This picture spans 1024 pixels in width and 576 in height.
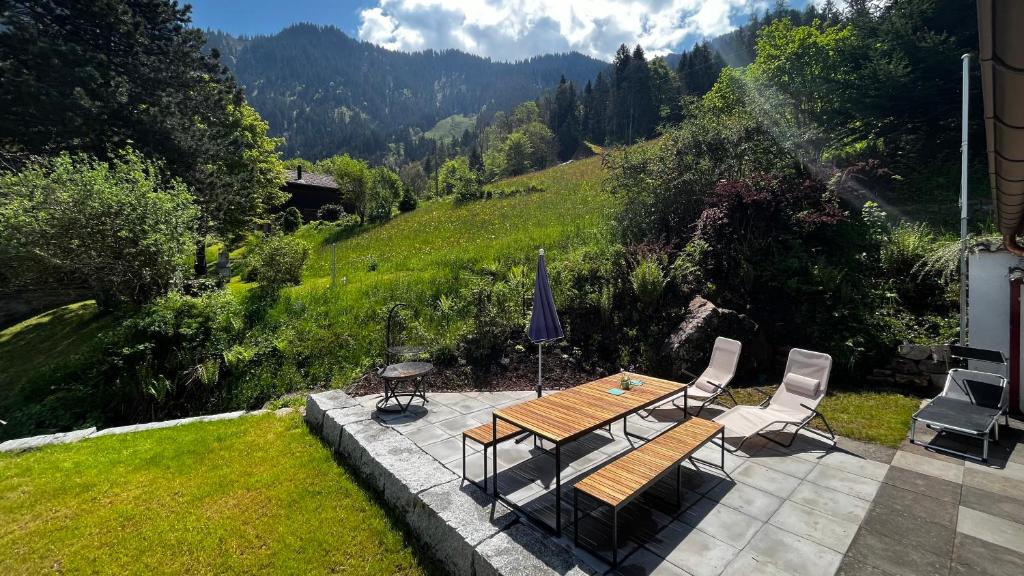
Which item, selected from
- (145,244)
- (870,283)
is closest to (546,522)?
(870,283)

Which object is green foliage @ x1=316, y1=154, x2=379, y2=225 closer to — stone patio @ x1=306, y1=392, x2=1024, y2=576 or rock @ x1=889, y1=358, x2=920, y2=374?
stone patio @ x1=306, y1=392, x2=1024, y2=576

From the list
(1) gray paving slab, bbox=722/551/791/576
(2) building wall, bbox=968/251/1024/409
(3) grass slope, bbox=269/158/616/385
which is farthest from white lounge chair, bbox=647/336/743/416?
(3) grass slope, bbox=269/158/616/385

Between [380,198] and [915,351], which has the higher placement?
[380,198]

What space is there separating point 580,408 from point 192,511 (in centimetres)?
418

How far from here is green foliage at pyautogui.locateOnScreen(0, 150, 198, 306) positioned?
32.2 ft

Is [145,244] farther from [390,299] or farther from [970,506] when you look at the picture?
[970,506]

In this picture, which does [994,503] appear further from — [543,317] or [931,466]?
[543,317]

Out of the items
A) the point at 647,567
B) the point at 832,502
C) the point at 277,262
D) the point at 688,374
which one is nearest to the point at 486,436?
the point at 647,567

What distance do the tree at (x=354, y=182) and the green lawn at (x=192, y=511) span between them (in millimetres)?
28307

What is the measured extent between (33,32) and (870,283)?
80.1ft

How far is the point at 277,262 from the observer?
12656 millimetres

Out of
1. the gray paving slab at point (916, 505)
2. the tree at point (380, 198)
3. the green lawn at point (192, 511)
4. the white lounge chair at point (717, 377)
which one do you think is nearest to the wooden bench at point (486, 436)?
the green lawn at point (192, 511)

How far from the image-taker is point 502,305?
9297 mm

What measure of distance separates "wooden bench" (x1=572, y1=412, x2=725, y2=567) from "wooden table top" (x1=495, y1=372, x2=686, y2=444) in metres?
0.39
